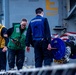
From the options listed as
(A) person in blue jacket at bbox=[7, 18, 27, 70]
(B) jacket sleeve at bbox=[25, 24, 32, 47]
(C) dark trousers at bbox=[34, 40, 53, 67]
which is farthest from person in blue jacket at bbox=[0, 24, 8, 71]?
(C) dark trousers at bbox=[34, 40, 53, 67]

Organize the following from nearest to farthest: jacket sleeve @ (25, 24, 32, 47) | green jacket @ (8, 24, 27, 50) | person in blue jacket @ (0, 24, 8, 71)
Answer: jacket sleeve @ (25, 24, 32, 47), green jacket @ (8, 24, 27, 50), person in blue jacket @ (0, 24, 8, 71)

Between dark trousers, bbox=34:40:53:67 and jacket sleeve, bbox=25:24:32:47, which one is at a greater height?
jacket sleeve, bbox=25:24:32:47

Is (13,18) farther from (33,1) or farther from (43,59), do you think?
(43,59)

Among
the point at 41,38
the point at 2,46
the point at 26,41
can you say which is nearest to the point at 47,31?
the point at 41,38

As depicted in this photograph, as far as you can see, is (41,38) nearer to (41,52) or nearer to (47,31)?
(47,31)

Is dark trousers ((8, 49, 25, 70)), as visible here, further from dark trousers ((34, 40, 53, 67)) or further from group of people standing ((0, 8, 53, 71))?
dark trousers ((34, 40, 53, 67))

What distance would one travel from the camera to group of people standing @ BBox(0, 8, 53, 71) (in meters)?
9.20

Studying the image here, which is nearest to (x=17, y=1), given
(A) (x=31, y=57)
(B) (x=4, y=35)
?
(A) (x=31, y=57)

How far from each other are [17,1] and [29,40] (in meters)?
6.57

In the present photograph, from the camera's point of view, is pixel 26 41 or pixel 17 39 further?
pixel 17 39

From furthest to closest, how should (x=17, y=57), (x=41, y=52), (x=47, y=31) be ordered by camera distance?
(x=17, y=57) < (x=41, y=52) < (x=47, y=31)

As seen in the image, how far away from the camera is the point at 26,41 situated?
953cm

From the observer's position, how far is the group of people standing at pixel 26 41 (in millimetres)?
9203

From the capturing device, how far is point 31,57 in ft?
50.8
